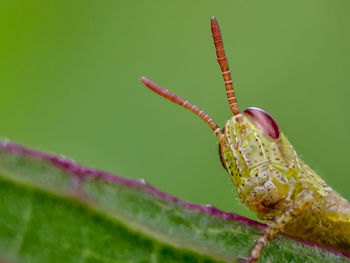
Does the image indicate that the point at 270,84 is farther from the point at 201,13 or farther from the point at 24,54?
the point at 24,54

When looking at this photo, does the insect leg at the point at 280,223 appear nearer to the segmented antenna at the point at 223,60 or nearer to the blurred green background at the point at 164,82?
the segmented antenna at the point at 223,60

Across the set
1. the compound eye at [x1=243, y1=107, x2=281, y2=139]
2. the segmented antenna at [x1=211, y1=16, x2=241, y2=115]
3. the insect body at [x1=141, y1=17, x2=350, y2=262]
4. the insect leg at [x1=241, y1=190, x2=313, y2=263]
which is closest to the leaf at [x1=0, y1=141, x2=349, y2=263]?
the insect leg at [x1=241, y1=190, x2=313, y2=263]

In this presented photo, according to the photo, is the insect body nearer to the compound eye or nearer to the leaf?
the compound eye

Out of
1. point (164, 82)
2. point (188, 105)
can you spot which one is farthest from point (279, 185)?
point (164, 82)

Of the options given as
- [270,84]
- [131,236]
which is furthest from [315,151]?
[131,236]

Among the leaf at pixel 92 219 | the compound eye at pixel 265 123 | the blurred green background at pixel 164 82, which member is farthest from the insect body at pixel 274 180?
the blurred green background at pixel 164 82
